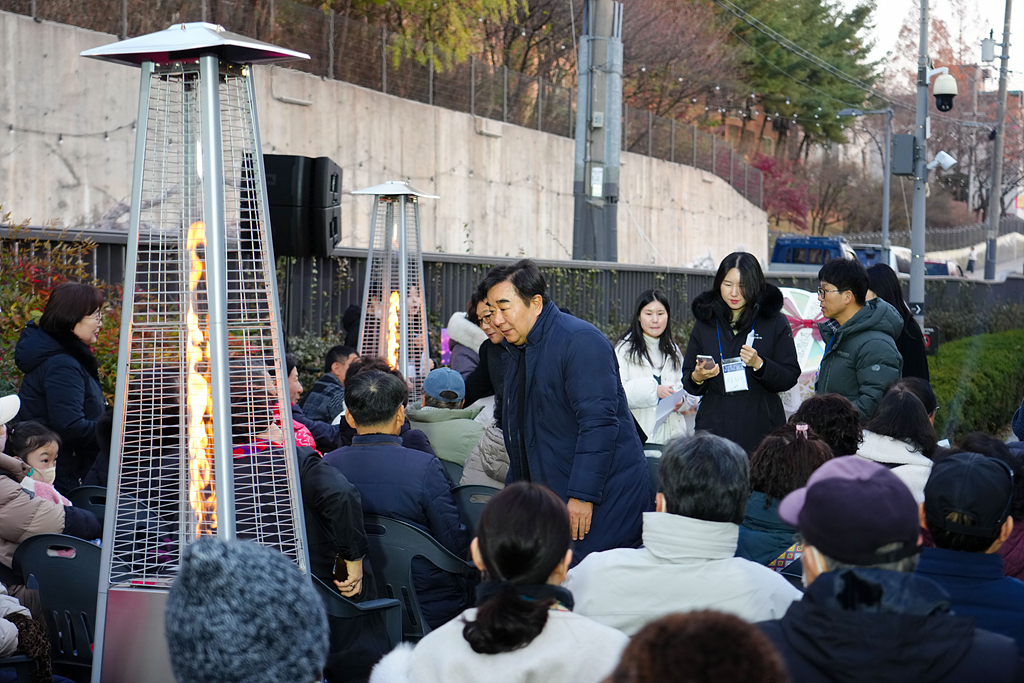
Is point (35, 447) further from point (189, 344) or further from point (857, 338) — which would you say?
point (857, 338)

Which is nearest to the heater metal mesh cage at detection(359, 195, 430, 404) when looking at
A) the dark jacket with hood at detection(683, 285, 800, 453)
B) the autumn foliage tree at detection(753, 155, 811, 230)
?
the dark jacket with hood at detection(683, 285, 800, 453)

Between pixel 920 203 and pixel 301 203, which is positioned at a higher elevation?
pixel 920 203

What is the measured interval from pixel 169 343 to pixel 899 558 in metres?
2.27

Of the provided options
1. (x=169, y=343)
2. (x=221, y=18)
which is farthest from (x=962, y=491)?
(x=221, y=18)

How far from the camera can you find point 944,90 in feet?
51.2

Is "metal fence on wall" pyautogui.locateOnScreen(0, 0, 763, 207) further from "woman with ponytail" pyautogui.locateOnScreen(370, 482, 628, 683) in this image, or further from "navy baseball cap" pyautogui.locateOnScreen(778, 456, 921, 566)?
"navy baseball cap" pyautogui.locateOnScreen(778, 456, 921, 566)

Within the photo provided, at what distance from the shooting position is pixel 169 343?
10.9ft

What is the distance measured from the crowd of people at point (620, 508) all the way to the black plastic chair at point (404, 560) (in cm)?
3

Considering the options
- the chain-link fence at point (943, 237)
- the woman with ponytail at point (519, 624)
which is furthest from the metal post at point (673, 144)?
the woman with ponytail at point (519, 624)

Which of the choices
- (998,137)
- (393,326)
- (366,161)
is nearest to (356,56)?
(366,161)

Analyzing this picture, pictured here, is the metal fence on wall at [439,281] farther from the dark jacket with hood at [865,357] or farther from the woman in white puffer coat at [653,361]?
the dark jacket with hood at [865,357]

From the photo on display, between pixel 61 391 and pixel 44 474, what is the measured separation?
26.1 inches

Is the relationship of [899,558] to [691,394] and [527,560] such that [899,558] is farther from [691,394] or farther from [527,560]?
[691,394]

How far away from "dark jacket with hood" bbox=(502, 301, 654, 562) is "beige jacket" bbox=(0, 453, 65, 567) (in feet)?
5.81
